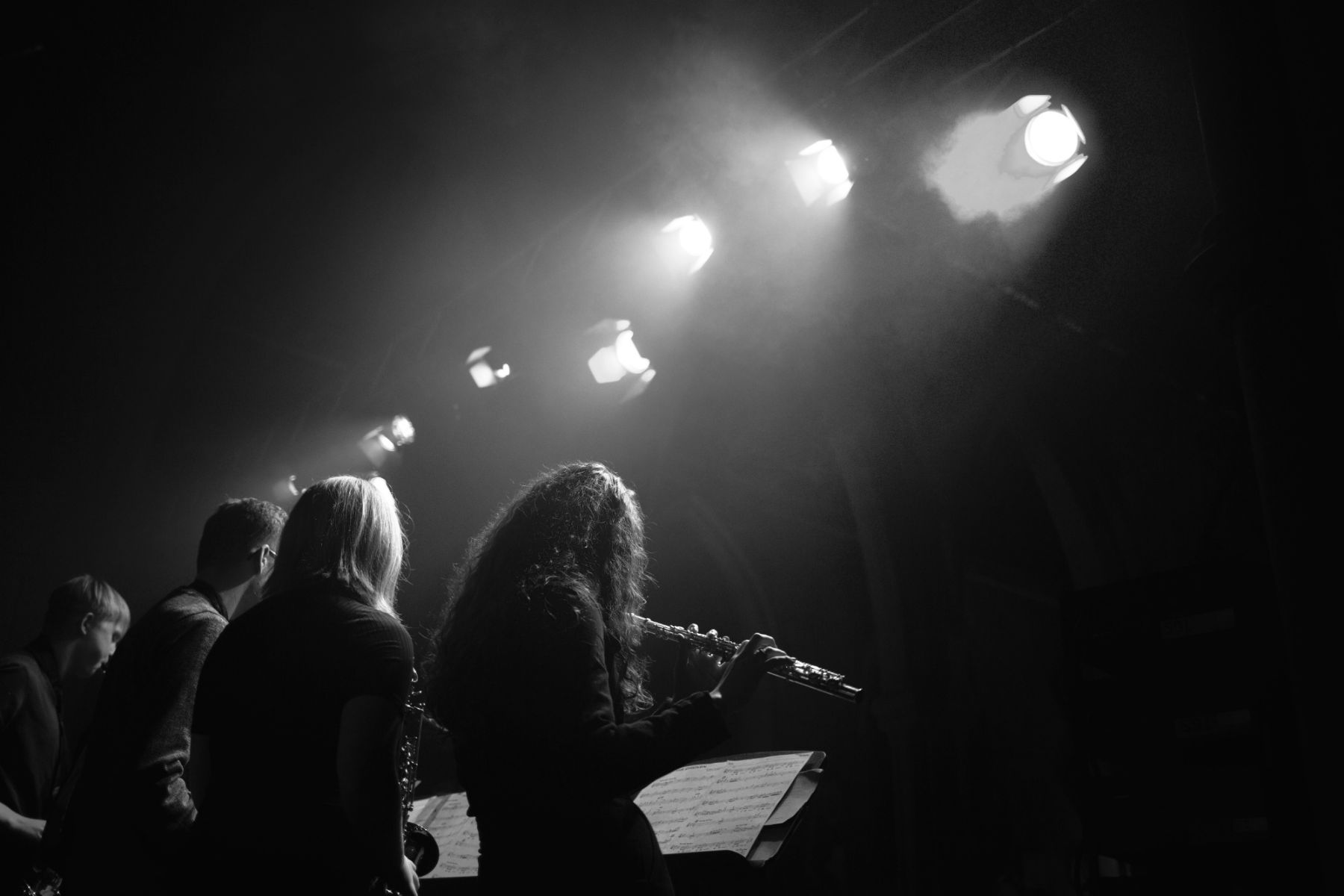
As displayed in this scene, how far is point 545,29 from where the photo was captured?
Result: 5.15 meters

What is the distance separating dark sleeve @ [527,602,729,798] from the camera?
1.77m

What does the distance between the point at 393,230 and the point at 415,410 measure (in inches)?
74.0

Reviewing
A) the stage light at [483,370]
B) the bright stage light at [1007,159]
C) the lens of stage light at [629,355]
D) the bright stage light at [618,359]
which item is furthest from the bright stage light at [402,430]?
the bright stage light at [1007,159]

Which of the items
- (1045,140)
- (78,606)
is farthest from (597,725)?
(1045,140)

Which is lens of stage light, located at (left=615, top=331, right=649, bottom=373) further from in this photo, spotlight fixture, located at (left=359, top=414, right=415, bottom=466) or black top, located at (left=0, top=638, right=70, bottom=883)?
black top, located at (left=0, top=638, right=70, bottom=883)

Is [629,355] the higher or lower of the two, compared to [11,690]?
higher

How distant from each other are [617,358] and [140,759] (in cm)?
494

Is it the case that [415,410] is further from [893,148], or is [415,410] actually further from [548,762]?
[548,762]

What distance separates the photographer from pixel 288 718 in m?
1.84

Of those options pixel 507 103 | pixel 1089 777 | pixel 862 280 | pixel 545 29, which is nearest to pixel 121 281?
pixel 507 103

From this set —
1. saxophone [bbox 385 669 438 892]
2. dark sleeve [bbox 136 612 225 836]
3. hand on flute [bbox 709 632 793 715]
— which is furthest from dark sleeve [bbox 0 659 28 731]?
hand on flute [bbox 709 632 793 715]

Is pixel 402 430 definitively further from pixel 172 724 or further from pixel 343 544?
pixel 343 544

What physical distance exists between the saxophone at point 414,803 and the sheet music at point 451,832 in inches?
1.5

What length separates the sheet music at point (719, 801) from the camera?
2289 millimetres
